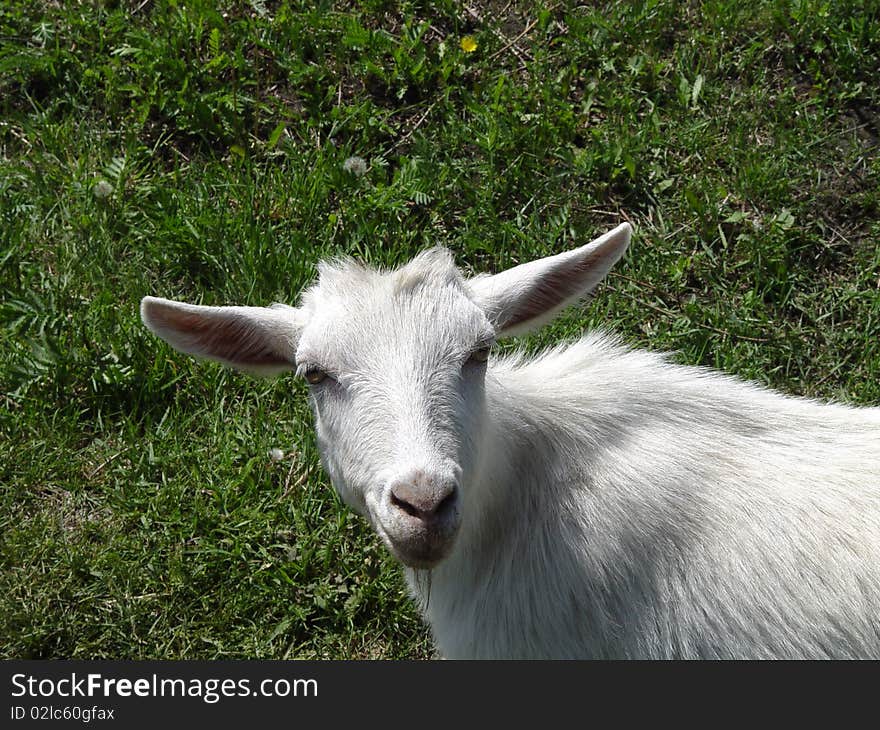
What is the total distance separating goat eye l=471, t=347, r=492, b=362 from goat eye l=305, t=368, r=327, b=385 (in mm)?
536

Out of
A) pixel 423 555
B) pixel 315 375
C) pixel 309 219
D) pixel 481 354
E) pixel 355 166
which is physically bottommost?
pixel 423 555

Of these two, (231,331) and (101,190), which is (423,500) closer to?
(231,331)

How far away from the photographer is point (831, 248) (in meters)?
6.23

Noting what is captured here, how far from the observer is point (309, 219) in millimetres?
6309

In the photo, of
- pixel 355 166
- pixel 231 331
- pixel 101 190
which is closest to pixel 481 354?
pixel 231 331

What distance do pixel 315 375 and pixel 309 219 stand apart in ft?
8.51

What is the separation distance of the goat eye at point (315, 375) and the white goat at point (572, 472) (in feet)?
0.04

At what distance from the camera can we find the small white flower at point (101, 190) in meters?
6.39

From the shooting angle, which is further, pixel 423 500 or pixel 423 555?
pixel 423 555

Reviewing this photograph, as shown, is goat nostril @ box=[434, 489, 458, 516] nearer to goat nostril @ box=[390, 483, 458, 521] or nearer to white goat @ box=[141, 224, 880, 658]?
goat nostril @ box=[390, 483, 458, 521]

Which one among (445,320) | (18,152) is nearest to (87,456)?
(18,152)

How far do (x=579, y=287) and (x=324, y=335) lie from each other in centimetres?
101

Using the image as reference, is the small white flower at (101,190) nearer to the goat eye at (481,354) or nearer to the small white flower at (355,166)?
the small white flower at (355,166)

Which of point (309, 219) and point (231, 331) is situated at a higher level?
point (309, 219)
